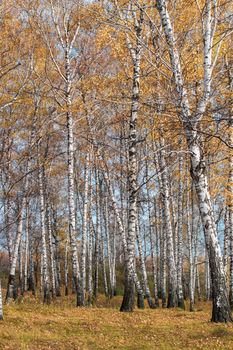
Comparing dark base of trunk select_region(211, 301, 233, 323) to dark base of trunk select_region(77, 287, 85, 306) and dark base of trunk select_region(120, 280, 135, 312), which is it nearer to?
dark base of trunk select_region(120, 280, 135, 312)

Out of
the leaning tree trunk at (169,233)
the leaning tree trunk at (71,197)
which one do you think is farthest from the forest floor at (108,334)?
the leaning tree trunk at (169,233)

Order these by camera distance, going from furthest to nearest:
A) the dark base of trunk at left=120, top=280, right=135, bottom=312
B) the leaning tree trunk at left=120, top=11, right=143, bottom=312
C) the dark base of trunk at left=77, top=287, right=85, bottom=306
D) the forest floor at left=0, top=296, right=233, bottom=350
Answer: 1. the dark base of trunk at left=77, top=287, right=85, bottom=306
2. the dark base of trunk at left=120, top=280, right=135, bottom=312
3. the leaning tree trunk at left=120, top=11, right=143, bottom=312
4. the forest floor at left=0, top=296, right=233, bottom=350

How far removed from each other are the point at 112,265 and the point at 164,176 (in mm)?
13319

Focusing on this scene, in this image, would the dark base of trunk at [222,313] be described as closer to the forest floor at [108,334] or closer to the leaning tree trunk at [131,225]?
the forest floor at [108,334]

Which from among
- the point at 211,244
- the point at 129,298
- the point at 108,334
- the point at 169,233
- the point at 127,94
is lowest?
the point at 108,334

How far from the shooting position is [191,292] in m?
18.1

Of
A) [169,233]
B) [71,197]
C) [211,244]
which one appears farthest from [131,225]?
[169,233]

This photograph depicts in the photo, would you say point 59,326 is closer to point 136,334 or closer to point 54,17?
point 136,334

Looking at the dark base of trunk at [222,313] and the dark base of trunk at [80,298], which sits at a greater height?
the dark base of trunk at [222,313]

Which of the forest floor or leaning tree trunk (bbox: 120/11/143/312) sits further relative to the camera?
leaning tree trunk (bbox: 120/11/143/312)

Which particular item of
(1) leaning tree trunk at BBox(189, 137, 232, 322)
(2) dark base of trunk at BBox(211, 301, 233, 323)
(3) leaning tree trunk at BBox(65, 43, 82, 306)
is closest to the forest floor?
(2) dark base of trunk at BBox(211, 301, 233, 323)

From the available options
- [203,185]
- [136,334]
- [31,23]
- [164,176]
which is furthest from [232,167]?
[31,23]

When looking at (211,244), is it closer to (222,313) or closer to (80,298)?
(222,313)

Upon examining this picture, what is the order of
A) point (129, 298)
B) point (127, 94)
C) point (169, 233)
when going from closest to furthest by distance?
point (129, 298) → point (169, 233) → point (127, 94)
